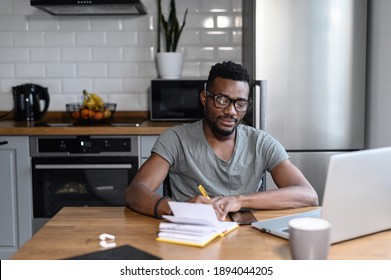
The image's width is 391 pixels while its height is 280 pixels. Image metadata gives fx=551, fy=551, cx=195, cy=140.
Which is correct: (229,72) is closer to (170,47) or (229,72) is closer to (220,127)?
(220,127)

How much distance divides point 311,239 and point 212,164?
989 mm

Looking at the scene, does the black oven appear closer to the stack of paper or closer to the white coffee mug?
the stack of paper

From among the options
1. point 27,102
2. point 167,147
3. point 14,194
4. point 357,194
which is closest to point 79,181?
point 14,194

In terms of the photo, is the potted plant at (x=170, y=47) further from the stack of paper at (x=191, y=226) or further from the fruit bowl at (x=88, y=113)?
the stack of paper at (x=191, y=226)

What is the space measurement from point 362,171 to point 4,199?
2545 mm

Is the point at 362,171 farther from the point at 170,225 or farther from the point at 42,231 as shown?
the point at 42,231

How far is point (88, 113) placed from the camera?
3.45 metres

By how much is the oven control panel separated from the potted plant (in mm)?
656

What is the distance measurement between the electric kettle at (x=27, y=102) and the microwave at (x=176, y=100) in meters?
0.80

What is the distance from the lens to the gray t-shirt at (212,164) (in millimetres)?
2146

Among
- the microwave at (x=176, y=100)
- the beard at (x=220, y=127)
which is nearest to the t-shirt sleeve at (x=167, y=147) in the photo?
the beard at (x=220, y=127)

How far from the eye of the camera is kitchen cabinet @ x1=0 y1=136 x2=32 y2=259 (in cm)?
332
